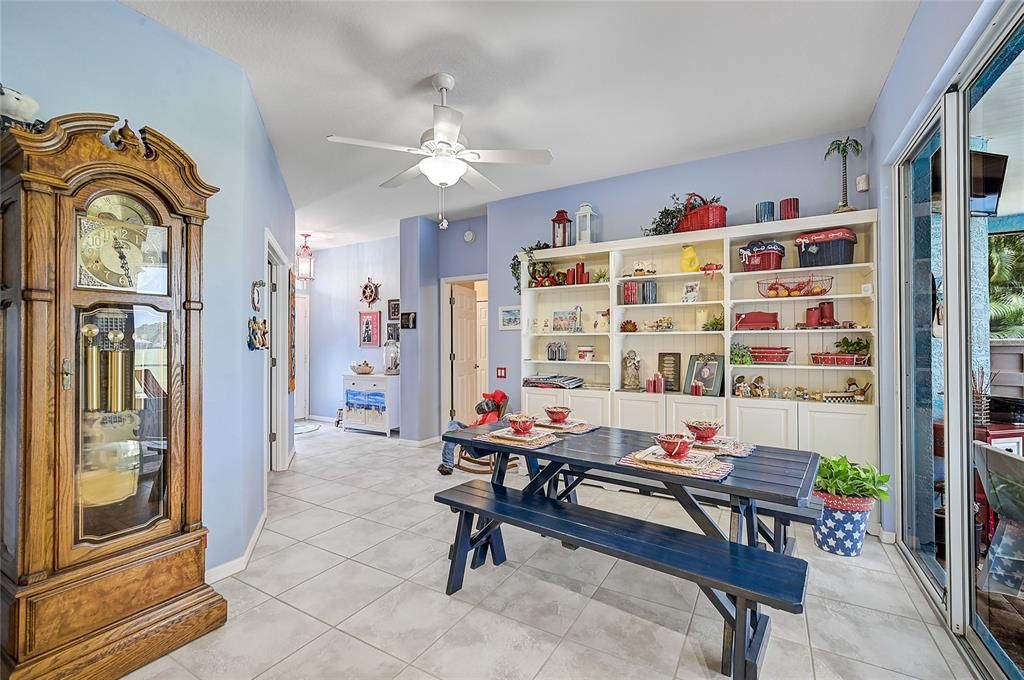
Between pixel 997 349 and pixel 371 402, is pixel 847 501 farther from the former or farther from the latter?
pixel 371 402

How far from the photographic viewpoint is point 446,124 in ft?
8.13

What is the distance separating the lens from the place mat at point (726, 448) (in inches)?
84.3

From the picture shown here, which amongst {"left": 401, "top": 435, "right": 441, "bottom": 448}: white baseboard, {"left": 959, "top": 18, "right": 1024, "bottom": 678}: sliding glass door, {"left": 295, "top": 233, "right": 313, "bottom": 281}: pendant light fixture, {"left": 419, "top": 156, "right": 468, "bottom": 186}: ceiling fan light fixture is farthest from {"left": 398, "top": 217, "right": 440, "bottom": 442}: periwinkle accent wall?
{"left": 959, "top": 18, "right": 1024, "bottom": 678}: sliding glass door

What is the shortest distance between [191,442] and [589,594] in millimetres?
2007

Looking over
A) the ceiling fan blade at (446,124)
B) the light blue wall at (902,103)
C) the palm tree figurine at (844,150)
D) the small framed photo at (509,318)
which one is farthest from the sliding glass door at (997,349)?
the small framed photo at (509,318)

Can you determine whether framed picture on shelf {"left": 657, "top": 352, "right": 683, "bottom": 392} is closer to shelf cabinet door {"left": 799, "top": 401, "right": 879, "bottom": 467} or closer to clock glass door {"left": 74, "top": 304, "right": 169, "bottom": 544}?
shelf cabinet door {"left": 799, "top": 401, "right": 879, "bottom": 467}

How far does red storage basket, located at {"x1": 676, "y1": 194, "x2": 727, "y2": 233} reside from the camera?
366 cm

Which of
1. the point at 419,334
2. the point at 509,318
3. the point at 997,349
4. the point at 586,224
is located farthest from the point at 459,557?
the point at 419,334

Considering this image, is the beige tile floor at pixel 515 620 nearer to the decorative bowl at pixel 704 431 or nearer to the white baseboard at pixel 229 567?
the white baseboard at pixel 229 567

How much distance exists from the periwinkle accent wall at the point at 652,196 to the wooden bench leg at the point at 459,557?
102 inches

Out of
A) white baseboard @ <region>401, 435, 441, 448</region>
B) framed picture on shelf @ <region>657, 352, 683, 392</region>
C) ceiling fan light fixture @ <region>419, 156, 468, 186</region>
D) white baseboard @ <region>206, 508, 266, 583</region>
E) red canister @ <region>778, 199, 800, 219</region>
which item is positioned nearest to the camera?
white baseboard @ <region>206, 508, 266, 583</region>

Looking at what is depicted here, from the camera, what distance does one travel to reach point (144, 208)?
6.34 feet

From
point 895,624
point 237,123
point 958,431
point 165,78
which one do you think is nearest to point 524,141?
point 237,123

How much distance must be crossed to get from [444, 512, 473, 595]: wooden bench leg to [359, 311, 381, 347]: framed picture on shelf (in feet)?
16.0
